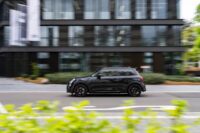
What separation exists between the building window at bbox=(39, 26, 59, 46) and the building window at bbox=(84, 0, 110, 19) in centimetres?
303

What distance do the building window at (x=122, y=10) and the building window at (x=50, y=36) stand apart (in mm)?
Result: 5600

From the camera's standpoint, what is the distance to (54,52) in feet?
142

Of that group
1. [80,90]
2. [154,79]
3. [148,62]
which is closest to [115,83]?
[80,90]

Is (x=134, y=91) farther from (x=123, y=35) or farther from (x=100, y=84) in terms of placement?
(x=123, y=35)

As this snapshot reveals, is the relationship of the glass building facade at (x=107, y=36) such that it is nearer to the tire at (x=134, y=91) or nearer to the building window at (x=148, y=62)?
the building window at (x=148, y=62)

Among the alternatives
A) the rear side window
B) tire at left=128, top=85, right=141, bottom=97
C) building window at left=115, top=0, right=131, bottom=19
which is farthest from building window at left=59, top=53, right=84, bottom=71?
tire at left=128, top=85, right=141, bottom=97

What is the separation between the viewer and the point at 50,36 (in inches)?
1682

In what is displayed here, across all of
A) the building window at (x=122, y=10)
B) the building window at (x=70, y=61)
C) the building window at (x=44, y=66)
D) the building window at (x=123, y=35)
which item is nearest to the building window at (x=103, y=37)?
the building window at (x=123, y=35)

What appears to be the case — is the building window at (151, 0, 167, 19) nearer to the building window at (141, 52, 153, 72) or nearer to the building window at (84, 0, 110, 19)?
the building window at (141, 52, 153, 72)

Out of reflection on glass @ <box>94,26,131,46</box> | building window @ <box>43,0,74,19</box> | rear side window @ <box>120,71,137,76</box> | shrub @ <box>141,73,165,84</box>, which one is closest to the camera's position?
rear side window @ <box>120,71,137,76</box>

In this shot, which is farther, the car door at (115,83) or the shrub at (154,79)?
the shrub at (154,79)

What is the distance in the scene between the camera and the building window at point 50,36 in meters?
42.7

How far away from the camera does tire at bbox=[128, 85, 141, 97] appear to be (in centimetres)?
2417

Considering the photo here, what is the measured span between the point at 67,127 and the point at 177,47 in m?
39.5
